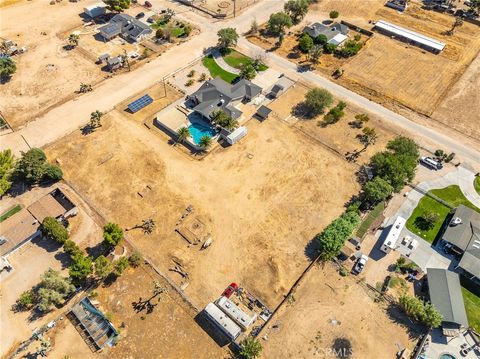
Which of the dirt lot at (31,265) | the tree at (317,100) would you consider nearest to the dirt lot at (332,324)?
the dirt lot at (31,265)

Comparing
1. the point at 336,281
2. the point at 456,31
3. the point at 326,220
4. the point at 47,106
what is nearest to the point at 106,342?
the point at 336,281

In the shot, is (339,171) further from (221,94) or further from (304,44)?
(304,44)

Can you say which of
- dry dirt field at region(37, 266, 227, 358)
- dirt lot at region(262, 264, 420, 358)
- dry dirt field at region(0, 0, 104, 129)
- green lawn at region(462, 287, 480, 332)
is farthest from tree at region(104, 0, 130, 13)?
green lawn at region(462, 287, 480, 332)

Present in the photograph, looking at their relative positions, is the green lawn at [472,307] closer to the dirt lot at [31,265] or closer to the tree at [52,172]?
the dirt lot at [31,265]

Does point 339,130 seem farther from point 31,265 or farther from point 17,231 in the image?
point 17,231

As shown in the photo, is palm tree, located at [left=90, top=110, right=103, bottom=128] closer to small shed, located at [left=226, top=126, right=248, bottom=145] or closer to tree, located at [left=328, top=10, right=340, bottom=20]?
small shed, located at [left=226, top=126, right=248, bottom=145]
